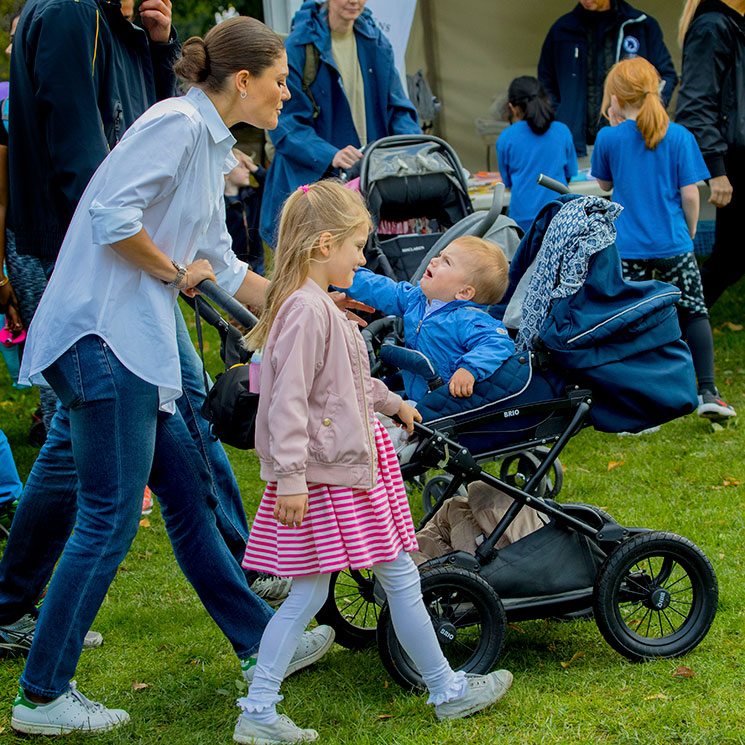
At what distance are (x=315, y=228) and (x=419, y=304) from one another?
Answer: 954 mm

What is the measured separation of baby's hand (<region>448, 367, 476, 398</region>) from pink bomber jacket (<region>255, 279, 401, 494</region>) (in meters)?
0.53

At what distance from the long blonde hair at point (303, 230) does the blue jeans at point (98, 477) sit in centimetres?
36

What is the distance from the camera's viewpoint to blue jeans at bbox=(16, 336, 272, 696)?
Result: 257cm

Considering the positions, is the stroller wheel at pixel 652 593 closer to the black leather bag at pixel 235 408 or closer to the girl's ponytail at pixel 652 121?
the black leather bag at pixel 235 408

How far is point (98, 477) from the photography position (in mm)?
2619

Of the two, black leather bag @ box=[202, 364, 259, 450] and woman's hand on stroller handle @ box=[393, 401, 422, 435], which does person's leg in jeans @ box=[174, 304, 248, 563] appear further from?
woman's hand on stroller handle @ box=[393, 401, 422, 435]

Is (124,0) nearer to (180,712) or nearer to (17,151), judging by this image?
(17,151)

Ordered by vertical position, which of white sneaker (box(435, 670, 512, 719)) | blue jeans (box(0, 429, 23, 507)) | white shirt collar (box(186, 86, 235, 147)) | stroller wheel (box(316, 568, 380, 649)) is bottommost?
blue jeans (box(0, 429, 23, 507))

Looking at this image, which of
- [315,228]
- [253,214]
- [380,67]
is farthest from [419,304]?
→ [253,214]

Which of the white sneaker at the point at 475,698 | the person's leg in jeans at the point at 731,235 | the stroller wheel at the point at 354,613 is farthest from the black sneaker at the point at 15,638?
the person's leg in jeans at the point at 731,235

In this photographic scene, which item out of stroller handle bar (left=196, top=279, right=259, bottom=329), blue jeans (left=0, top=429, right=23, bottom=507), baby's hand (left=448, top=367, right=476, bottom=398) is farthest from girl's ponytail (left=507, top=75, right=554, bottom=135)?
stroller handle bar (left=196, top=279, right=259, bottom=329)

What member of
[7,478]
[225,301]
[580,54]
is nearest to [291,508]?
[225,301]

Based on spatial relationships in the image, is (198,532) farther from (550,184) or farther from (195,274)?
(550,184)

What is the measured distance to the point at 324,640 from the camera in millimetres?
3135
